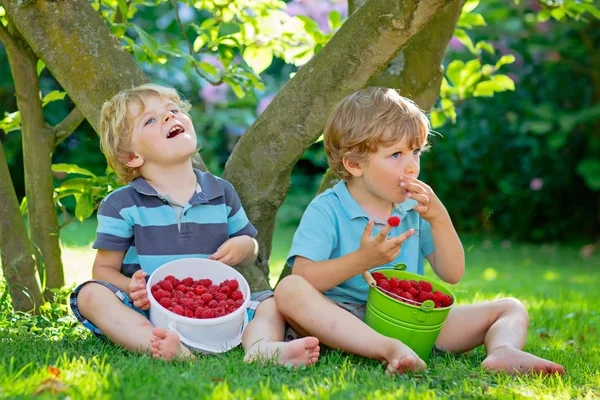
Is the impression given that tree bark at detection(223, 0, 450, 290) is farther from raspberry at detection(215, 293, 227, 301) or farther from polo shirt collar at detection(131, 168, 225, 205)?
raspberry at detection(215, 293, 227, 301)

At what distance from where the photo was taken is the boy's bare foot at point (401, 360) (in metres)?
2.04

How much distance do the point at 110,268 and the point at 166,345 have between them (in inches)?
19.8

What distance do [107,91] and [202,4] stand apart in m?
0.74

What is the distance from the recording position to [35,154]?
2941mm

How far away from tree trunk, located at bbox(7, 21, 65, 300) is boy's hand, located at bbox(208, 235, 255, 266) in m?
0.82

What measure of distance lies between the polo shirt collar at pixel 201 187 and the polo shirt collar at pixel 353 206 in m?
0.42

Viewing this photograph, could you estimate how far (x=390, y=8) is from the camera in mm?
2428

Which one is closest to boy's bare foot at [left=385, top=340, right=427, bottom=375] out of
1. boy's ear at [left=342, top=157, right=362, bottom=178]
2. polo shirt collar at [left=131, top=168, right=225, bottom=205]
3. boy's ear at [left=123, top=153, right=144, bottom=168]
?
boy's ear at [left=342, top=157, right=362, bottom=178]

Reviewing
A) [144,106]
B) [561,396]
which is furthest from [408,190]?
[144,106]

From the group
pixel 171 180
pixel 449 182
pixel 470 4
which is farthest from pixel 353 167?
pixel 449 182

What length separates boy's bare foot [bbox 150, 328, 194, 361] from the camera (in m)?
2.11

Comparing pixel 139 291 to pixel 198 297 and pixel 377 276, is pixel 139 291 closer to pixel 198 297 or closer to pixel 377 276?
pixel 198 297

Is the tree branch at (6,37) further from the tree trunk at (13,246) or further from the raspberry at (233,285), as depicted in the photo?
the raspberry at (233,285)

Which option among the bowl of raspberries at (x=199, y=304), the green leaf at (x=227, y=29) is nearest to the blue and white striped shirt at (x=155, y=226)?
the bowl of raspberries at (x=199, y=304)
